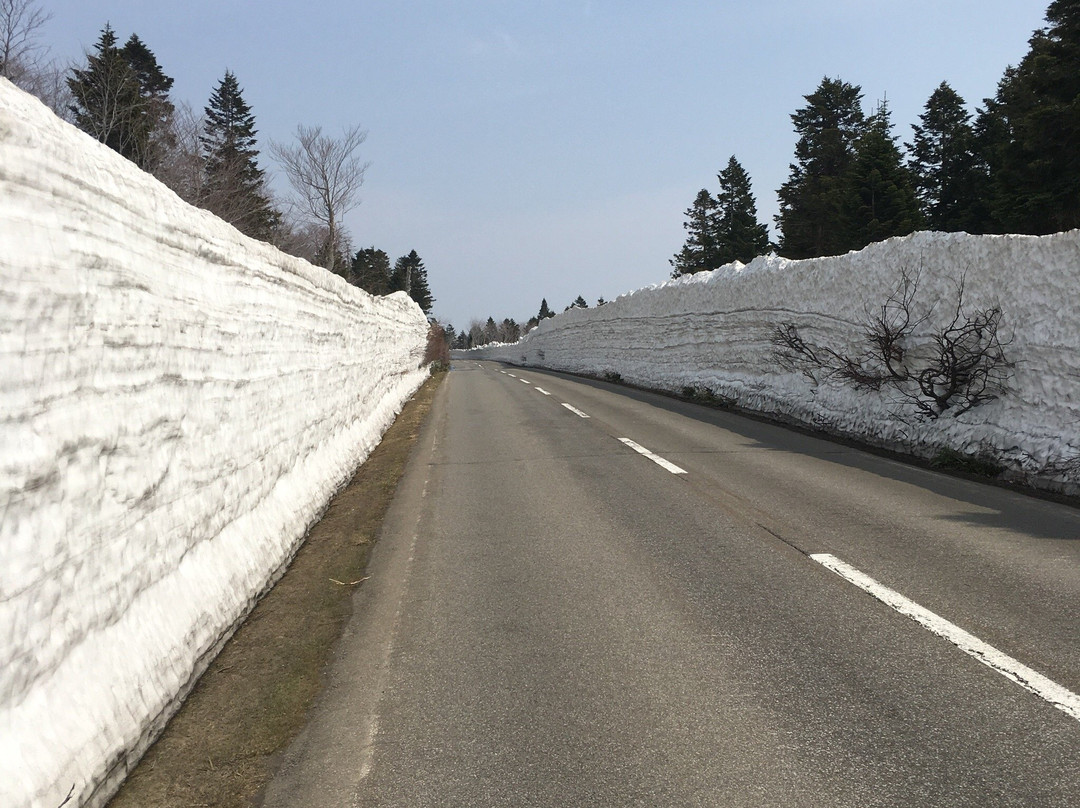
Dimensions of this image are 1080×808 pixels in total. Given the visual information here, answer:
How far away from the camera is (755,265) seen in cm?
1780

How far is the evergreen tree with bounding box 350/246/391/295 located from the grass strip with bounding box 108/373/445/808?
A: 81.3 metres

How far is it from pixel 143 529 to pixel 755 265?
16.7 meters

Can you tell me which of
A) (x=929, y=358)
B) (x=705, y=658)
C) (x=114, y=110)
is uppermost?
(x=114, y=110)

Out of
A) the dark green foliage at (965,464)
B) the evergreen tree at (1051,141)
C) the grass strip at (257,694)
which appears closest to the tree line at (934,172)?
the evergreen tree at (1051,141)

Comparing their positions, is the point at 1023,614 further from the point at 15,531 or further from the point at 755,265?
the point at 755,265

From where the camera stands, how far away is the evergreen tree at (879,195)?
130ft

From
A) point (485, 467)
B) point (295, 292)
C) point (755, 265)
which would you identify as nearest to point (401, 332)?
point (755, 265)

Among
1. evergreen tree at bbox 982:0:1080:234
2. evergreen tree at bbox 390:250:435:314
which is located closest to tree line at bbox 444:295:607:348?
evergreen tree at bbox 390:250:435:314

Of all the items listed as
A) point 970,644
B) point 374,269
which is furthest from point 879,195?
point 374,269

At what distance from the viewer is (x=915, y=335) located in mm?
10688

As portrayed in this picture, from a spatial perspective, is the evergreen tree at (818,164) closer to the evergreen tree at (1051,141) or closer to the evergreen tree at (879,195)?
the evergreen tree at (879,195)

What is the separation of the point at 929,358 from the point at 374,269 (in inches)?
3367

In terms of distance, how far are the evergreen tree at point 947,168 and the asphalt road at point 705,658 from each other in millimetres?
40073

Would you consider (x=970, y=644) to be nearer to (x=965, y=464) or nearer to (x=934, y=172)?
(x=965, y=464)
